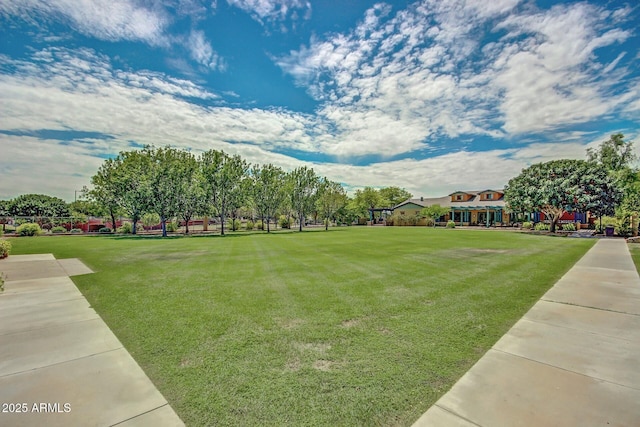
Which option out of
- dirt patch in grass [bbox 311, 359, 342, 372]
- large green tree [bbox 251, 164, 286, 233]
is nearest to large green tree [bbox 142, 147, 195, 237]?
large green tree [bbox 251, 164, 286, 233]

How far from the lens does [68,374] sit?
2.95 meters

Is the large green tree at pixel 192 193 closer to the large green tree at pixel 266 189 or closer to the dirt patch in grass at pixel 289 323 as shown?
the large green tree at pixel 266 189

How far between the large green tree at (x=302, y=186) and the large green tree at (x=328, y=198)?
1.42m

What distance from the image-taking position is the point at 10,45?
390 inches

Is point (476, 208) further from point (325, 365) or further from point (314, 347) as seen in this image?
point (325, 365)

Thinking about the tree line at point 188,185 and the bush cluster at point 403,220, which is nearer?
the tree line at point 188,185

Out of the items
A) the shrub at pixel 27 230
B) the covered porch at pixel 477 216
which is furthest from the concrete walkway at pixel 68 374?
the covered porch at pixel 477 216

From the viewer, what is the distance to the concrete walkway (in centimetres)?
233

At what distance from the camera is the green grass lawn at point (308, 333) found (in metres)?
2.57

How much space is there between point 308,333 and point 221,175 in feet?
91.7

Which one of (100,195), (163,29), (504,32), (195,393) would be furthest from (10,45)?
(100,195)

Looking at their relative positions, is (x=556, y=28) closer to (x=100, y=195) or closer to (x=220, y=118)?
(x=220, y=118)

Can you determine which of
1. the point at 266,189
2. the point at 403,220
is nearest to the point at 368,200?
the point at 403,220

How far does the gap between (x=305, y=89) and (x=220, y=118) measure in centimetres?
768
